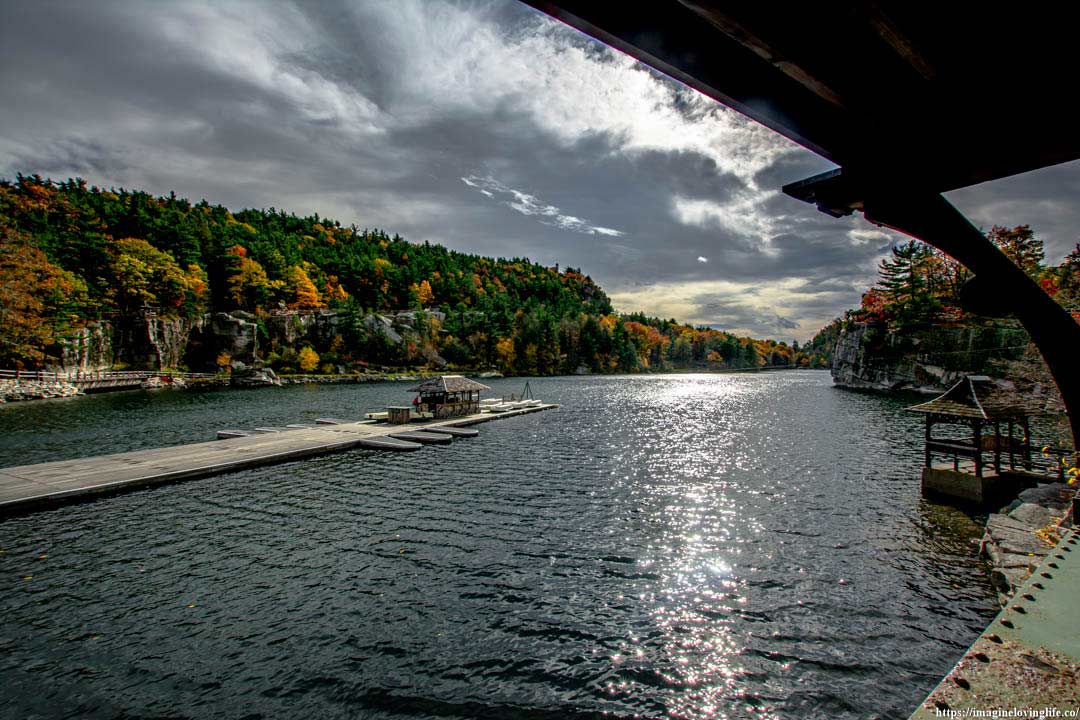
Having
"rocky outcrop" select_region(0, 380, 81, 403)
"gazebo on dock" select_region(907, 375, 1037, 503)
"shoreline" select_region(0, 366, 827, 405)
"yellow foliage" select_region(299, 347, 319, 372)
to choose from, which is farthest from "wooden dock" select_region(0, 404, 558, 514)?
"yellow foliage" select_region(299, 347, 319, 372)

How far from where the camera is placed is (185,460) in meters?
18.8

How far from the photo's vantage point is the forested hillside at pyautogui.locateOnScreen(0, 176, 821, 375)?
6031cm

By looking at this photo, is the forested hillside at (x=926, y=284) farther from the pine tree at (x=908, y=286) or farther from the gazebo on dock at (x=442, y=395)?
the gazebo on dock at (x=442, y=395)

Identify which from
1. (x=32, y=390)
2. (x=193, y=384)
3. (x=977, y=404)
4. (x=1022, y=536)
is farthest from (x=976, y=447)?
(x=193, y=384)

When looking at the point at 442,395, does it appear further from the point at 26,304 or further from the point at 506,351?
the point at 506,351

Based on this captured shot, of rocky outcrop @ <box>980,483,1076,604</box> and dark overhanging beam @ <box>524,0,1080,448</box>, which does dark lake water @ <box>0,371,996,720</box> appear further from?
dark overhanging beam @ <box>524,0,1080,448</box>

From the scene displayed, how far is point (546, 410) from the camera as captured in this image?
44.4m

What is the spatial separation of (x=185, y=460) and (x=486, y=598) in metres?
17.3

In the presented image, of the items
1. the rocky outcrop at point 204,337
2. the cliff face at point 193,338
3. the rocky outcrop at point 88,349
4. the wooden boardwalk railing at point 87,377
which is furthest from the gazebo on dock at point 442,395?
the cliff face at point 193,338

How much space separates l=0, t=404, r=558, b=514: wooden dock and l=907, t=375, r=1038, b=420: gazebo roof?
23547 millimetres

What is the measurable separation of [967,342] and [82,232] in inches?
5699

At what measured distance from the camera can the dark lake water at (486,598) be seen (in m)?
6.61

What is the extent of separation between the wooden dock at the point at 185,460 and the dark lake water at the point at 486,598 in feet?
3.06

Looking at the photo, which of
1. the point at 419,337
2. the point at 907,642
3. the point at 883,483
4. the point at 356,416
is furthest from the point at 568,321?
the point at 907,642
